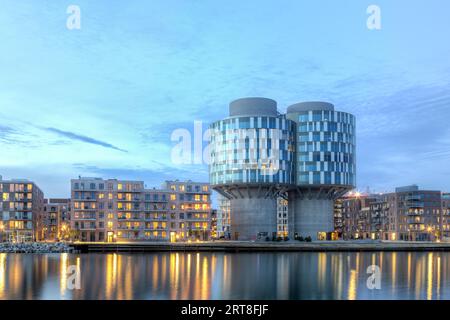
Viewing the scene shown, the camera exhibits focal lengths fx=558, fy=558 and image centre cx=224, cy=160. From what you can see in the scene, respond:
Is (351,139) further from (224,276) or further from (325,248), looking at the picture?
(224,276)

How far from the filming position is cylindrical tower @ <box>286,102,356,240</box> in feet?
547

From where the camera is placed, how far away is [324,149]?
16788cm

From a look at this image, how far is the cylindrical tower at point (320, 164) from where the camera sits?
167 m

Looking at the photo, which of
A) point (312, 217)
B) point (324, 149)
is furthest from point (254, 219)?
point (324, 149)

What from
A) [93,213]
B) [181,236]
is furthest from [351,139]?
[93,213]

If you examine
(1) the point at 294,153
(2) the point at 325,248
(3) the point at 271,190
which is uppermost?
(1) the point at 294,153

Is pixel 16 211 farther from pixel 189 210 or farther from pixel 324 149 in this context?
pixel 324 149

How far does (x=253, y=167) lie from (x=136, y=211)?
42.4 m

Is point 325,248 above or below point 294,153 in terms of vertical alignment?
below

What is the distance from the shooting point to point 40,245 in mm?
149625
